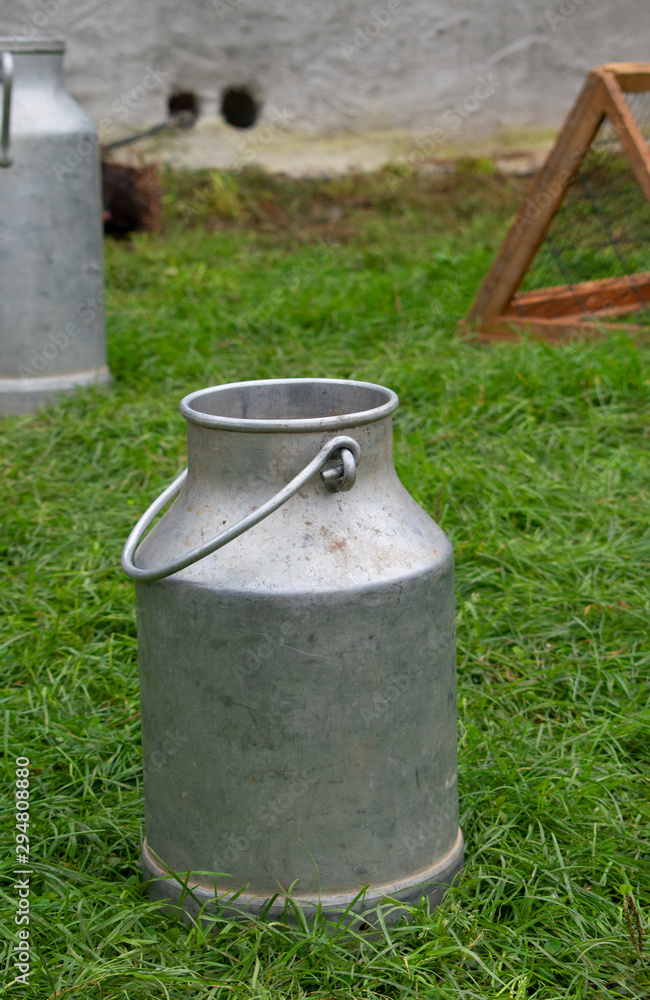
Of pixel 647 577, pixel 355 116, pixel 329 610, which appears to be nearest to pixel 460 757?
pixel 329 610

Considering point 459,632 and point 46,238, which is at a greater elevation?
point 46,238

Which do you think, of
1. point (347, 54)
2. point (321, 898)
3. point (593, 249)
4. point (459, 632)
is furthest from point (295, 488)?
point (347, 54)

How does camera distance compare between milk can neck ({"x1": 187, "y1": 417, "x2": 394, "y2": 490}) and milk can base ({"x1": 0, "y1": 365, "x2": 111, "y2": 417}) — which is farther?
milk can base ({"x1": 0, "y1": 365, "x2": 111, "y2": 417})

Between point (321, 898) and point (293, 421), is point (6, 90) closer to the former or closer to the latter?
point (293, 421)

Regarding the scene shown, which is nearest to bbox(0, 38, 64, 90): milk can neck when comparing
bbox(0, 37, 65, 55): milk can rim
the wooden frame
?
bbox(0, 37, 65, 55): milk can rim

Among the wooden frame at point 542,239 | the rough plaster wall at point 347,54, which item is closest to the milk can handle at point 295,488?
the wooden frame at point 542,239

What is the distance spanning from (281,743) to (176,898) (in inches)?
13.2

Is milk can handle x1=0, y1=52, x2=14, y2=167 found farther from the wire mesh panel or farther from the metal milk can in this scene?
the metal milk can

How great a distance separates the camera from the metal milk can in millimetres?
1497

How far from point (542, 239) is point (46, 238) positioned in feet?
6.00

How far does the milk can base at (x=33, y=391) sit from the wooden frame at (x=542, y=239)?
157cm

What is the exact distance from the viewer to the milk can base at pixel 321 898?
5.14 feet

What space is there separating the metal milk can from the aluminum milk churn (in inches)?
92.7

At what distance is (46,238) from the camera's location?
12.2ft
